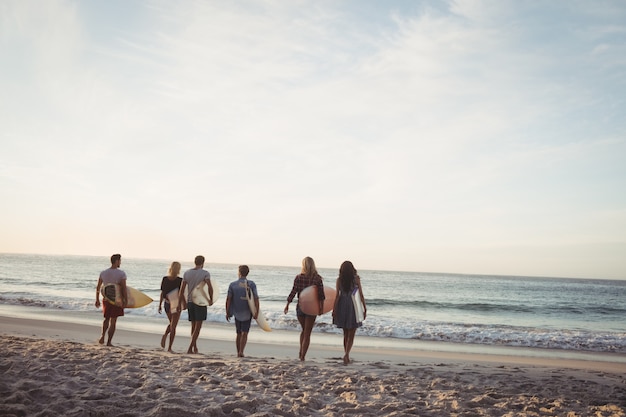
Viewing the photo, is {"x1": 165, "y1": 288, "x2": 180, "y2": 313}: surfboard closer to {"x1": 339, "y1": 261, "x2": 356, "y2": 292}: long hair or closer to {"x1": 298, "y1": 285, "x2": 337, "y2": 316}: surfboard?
{"x1": 298, "y1": 285, "x2": 337, "y2": 316}: surfboard

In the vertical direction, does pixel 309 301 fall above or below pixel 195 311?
above

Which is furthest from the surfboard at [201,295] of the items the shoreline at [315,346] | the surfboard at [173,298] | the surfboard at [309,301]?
the surfboard at [309,301]

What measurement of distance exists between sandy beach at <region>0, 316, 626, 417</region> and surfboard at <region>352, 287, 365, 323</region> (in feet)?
2.78

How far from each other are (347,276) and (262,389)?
3.08m

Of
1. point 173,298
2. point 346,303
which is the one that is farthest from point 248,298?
point 346,303

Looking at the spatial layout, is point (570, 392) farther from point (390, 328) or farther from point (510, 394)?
point (390, 328)

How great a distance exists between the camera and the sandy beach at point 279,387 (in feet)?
15.9

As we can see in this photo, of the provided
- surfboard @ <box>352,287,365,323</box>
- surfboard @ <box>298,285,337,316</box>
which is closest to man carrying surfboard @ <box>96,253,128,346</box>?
surfboard @ <box>298,285,337,316</box>

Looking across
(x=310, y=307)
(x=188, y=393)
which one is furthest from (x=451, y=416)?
(x=310, y=307)

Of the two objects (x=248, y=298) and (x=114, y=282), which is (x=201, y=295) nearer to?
(x=248, y=298)

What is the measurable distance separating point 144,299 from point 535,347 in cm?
1064

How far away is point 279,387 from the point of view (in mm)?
5992

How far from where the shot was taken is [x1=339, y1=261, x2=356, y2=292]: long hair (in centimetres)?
839

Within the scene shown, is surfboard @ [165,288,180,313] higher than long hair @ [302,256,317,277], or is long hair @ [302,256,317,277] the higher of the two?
long hair @ [302,256,317,277]
